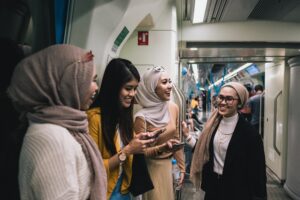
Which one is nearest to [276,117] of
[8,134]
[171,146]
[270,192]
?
[270,192]

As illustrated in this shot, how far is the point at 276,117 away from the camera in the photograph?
531 centimetres

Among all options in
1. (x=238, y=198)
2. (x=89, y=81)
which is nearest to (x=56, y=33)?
(x=89, y=81)

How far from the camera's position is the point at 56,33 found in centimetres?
165

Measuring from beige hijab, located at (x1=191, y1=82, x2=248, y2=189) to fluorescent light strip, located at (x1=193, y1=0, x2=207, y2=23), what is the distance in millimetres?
986

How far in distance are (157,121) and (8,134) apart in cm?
128

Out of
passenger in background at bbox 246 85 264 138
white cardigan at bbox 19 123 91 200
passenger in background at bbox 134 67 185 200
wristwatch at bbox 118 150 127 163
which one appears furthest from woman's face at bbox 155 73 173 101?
passenger in background at bbox 246 85 264 138

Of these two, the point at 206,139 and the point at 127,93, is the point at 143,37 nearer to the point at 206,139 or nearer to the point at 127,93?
the point at 206,139

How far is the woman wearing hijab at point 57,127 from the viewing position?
35.7 inches

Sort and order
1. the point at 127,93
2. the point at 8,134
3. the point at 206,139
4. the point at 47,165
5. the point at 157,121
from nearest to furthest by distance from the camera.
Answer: the point at 47,165
the point at 8,134
the point at 127,93
the point at 157,121
the point at 206,139

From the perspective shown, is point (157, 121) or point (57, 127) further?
point (157, 121)

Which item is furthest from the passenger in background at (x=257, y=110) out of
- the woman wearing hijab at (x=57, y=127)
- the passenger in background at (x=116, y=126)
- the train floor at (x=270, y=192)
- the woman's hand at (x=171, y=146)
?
the woman wearing hijab at (x=57, y=127)

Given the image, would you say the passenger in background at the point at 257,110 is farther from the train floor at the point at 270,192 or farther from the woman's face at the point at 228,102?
the woman's face at the point at 228,102

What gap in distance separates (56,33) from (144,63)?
1.43m

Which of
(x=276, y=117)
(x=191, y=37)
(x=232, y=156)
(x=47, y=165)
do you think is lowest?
(x=232, y=156)
